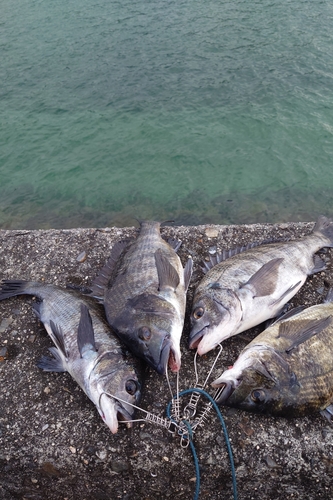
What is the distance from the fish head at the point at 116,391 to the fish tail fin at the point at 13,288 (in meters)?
1.35

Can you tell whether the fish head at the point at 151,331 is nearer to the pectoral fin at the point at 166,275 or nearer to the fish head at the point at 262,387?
the pectoral fin at the point at 166,275

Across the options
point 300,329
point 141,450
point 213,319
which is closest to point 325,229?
point 300,329

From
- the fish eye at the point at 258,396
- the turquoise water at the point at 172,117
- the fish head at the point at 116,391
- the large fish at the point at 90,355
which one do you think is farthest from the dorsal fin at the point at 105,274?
the turquoise water at the point at 172,117

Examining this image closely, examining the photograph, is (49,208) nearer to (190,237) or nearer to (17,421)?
(190,237)

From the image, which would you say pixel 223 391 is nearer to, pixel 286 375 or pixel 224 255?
pixel 286 375

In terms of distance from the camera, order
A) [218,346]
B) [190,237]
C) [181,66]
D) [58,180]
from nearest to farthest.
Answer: [218,346] < [190,237] < [58,180] < [181,66]

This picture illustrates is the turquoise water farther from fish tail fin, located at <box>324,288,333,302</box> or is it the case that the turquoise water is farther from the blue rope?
the blue rope

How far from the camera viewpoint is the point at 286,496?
295 cm

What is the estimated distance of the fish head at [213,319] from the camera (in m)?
3.15

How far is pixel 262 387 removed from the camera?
277 cm

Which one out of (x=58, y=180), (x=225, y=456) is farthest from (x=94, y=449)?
(x=58, y=180)

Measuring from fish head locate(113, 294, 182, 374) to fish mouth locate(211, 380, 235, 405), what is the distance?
0.34 m

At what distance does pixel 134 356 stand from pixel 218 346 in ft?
2.55

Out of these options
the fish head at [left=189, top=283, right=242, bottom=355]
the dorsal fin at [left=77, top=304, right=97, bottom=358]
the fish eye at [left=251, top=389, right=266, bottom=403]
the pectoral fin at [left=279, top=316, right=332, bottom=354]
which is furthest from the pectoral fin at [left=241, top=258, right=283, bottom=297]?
the dorsal fin at [left=77, top=304, right=97, bottom=358]
